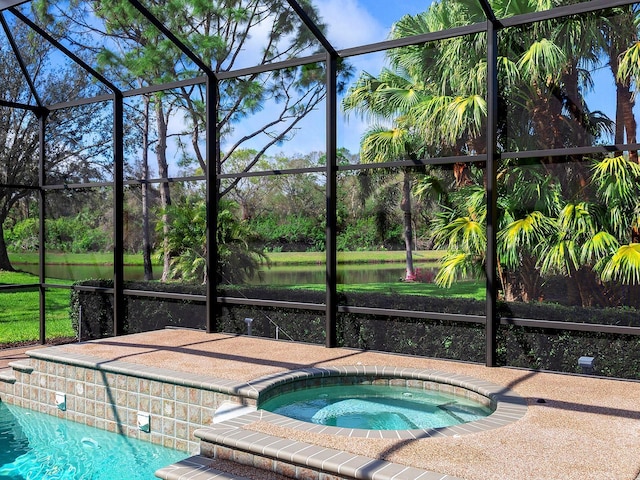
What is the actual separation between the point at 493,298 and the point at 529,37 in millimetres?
2734

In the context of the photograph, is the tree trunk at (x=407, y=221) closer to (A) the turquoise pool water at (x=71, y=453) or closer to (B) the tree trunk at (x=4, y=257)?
(A) the turquoise pool water at (x=71, y=453)

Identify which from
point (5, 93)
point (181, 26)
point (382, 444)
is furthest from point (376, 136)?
point (5, 93)

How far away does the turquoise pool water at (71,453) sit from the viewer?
490 centimetres

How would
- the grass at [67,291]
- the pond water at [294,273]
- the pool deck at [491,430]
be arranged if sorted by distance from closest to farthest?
the pool deck at [491,430], the grass at [67,291], the pond water at [294,273]

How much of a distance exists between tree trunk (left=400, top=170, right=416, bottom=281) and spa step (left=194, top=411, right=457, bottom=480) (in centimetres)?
328

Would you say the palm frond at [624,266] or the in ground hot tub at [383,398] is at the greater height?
the palm frond at [624,266]

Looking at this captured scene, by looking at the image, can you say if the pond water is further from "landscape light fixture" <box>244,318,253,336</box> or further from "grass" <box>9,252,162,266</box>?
"landscape light fixture" <box>244,318,253,336</box>

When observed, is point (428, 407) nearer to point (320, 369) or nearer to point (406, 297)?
point (320, 369)

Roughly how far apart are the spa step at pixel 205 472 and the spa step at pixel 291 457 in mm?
48

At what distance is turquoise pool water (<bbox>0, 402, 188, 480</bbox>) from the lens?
4.90 metres

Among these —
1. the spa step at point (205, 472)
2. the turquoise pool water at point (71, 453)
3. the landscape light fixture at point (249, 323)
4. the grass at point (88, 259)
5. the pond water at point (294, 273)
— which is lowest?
the turquoise pool water at point (71, 453)

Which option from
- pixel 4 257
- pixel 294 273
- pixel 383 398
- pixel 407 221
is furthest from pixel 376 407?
pixel 4 257

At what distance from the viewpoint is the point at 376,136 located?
719 centimetres

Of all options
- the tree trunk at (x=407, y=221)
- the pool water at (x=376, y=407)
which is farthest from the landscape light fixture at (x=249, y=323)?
the pool water at (x=376, y=407)
